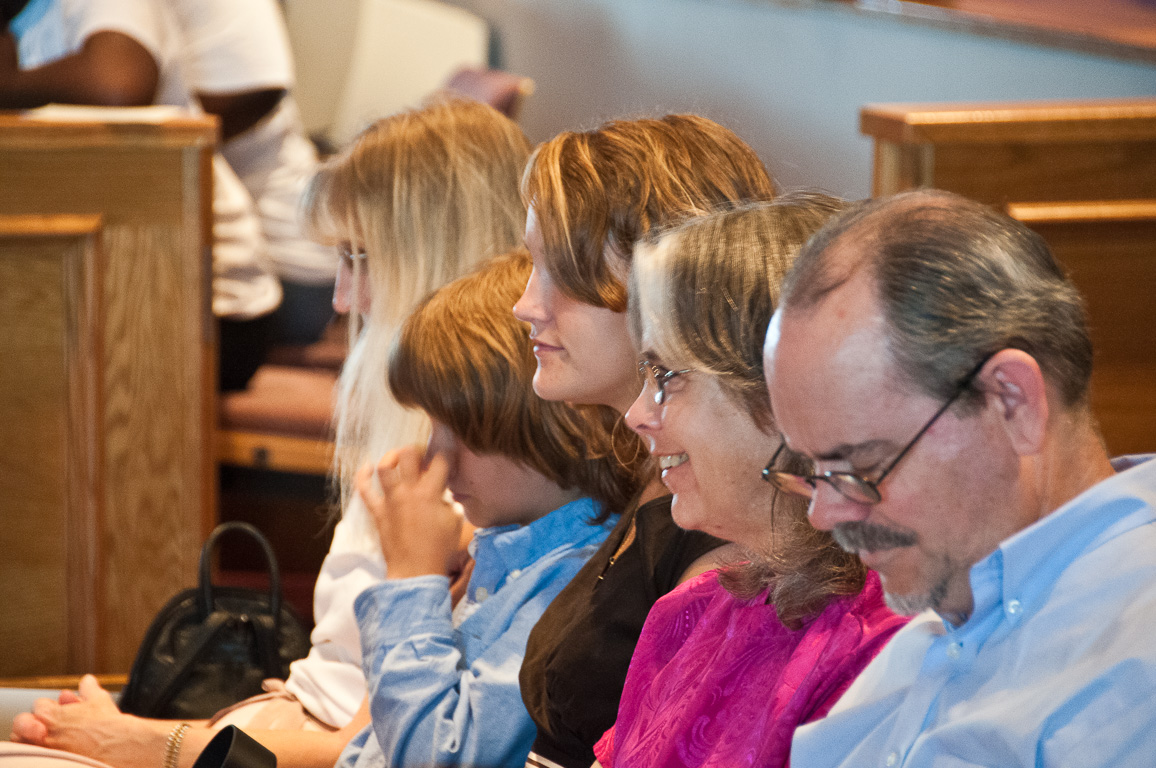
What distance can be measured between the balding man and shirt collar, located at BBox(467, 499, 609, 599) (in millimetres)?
595

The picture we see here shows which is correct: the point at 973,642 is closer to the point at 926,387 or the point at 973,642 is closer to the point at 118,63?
the point at 926,387

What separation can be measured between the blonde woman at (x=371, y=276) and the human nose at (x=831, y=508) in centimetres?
94

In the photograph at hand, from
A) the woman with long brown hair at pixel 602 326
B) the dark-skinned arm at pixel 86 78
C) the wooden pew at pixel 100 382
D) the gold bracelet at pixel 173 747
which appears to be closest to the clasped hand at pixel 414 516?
the woman with long brown hair at pixel 602 326

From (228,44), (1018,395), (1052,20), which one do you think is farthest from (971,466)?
(228,44)

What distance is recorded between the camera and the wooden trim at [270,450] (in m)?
2.83

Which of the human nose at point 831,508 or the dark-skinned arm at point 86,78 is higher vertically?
the dark-skinned arm at point 86,78

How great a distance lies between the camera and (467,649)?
1.40 m

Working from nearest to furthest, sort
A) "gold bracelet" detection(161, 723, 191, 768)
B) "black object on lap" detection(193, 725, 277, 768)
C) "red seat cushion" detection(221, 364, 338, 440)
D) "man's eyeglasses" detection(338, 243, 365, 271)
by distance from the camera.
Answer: "black object on lap" detection(193, 725, 277, 768) → "gold bracelet" detection(161, 723, 191, 768) → "man's eyeglasses" detection(338, 243, 365, 271) → "red seat cushion" detection(221, 364, 338, 440)

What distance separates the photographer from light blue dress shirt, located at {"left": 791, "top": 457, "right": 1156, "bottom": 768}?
2.32 ft

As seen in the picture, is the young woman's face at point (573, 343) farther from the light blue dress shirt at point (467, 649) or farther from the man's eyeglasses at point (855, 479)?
the man's eyeglasses at point (855, 479)

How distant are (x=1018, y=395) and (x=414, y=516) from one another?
864 mm

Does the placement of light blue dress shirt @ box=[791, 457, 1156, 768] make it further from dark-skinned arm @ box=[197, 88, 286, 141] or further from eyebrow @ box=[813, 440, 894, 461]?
dark-skinned arm @ box=[197, 88, 286, 141]

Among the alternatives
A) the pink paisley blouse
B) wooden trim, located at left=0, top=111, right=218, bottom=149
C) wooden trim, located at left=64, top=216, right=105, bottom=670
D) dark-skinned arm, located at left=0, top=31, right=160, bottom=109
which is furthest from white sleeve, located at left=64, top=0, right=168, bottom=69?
the pink paisley blouse

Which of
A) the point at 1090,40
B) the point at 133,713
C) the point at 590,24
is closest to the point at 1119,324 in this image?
the point at 1090,40
